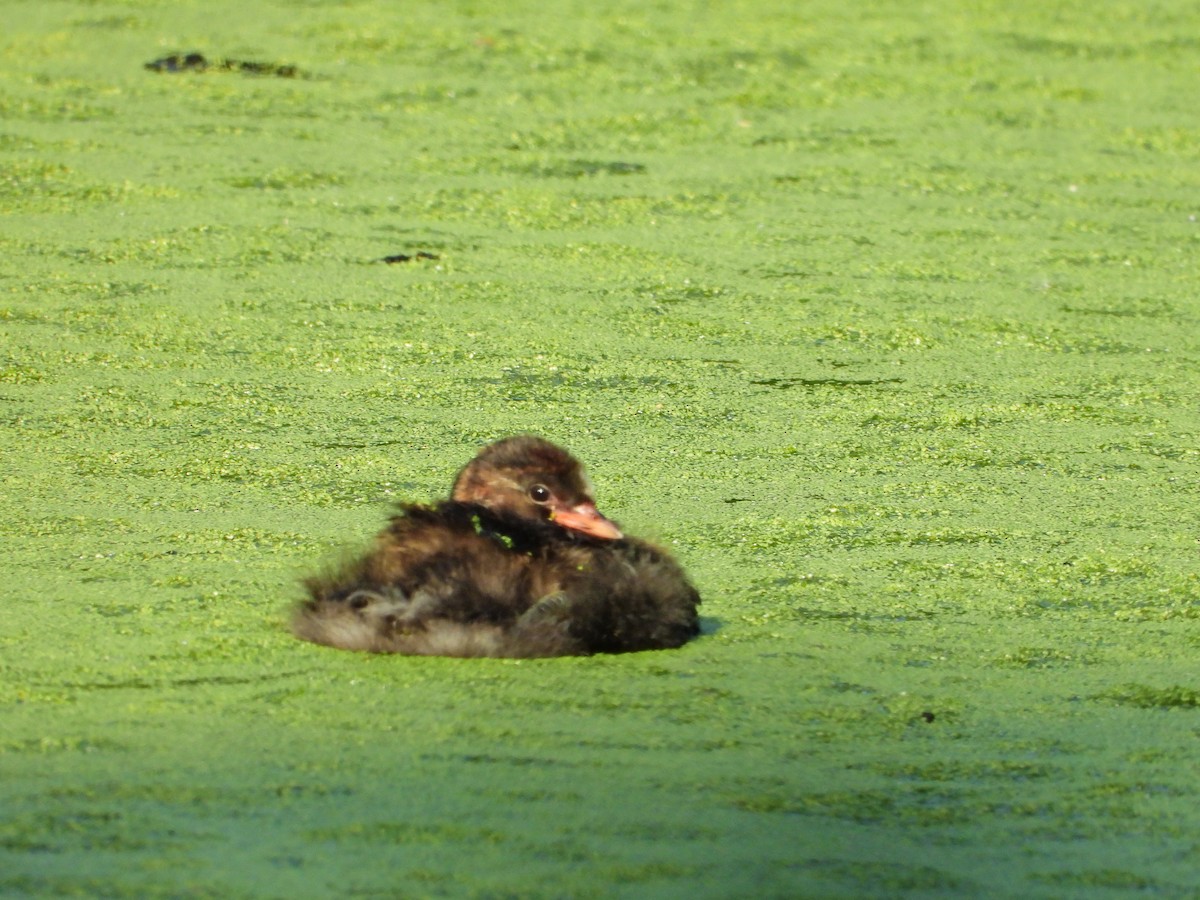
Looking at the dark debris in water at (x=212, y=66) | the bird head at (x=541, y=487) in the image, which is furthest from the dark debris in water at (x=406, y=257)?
the bird head at (x=541, y=487)

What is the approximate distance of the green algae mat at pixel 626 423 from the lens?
8.45 ft

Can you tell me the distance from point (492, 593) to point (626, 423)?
1392 mm

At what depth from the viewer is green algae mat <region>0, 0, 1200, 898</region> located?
257 cm

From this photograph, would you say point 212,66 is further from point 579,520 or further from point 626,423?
point 579,520

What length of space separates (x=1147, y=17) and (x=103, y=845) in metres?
7.40

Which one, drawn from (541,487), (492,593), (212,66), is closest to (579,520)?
(541,487)

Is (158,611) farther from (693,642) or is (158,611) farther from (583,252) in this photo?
(583,252)

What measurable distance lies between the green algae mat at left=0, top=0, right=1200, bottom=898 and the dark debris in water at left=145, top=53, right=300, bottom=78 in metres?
0.02

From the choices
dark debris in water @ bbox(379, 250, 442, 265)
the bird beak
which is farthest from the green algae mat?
the bird beak

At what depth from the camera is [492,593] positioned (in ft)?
10.4

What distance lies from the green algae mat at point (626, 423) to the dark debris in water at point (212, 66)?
2 centimetres

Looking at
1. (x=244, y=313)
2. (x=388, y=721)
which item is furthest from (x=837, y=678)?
(x=244, y=313)

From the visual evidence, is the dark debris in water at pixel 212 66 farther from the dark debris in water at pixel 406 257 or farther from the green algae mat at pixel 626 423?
the dark debris in water at pixel 406 257

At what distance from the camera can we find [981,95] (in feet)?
24.9
